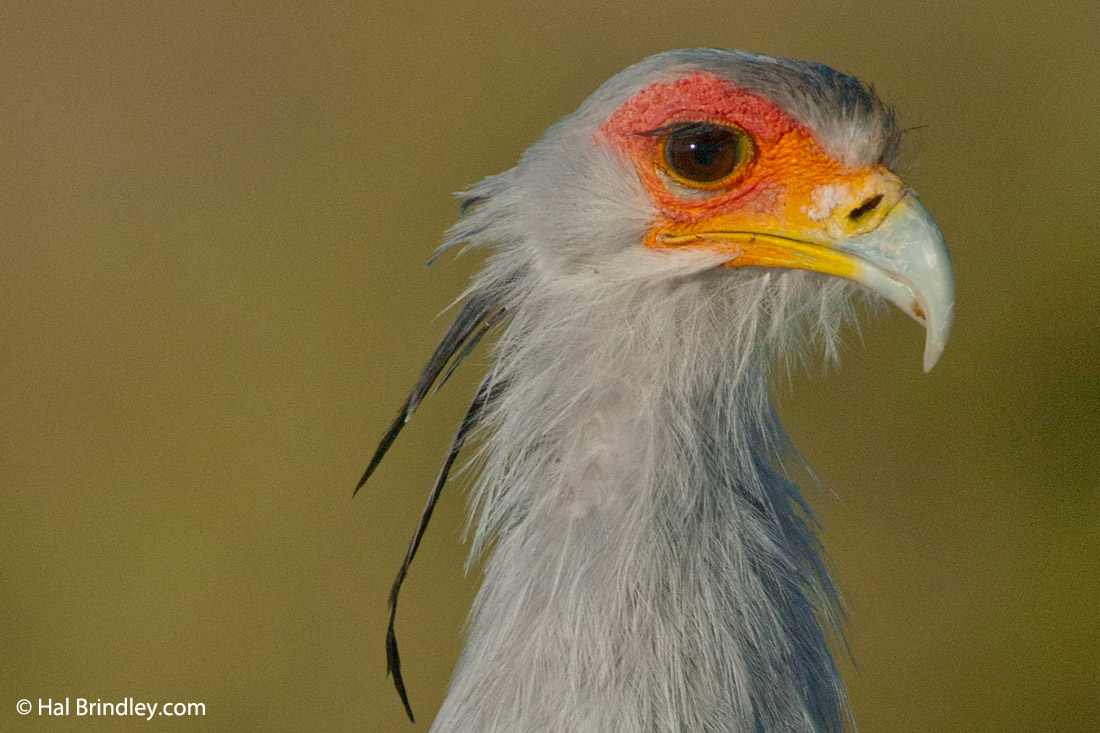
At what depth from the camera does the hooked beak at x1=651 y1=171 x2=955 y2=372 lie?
144 centimetres

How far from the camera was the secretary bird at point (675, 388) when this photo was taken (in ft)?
4.83

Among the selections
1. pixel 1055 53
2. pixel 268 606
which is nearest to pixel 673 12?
pixel 1055 53

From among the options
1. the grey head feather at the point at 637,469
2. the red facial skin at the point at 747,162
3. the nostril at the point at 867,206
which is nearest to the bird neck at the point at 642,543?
the grey head feather at the point at 637,469

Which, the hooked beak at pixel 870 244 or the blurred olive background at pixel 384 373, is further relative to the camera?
the blurred olive background at pixel 384 373

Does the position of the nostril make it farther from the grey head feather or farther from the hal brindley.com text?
the hal brindley.com text

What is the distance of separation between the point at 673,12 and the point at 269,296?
206cm

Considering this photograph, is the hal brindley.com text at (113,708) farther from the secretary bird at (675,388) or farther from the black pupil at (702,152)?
the black pupil at (702,152)

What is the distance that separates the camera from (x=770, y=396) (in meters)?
1.78

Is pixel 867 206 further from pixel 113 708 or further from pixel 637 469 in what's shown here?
pixel 113 708

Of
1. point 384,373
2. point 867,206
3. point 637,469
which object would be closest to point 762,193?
point 867,206

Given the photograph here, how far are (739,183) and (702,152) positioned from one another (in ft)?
0.22

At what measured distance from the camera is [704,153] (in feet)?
5.05

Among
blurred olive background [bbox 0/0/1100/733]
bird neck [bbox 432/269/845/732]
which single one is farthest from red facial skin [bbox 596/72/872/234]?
blurred olive background [bbox 0/0/1100/733]

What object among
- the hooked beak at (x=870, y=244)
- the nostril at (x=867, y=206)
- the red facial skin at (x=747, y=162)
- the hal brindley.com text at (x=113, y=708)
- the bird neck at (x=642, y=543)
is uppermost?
the red facial skin at (x=747, y=162)
